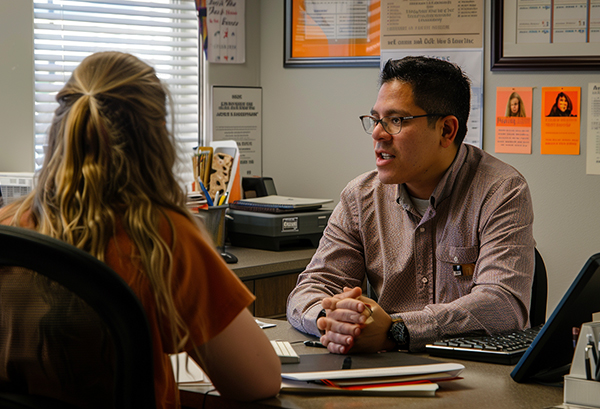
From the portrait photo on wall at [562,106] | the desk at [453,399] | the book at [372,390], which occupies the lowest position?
the desk at [453,399]

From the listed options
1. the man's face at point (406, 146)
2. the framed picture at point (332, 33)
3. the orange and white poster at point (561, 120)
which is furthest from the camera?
the framed picture at point (332, 33)

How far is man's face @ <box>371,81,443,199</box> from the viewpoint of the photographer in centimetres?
178

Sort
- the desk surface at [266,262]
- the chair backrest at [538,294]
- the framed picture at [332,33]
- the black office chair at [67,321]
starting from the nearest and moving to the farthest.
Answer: the black office chair at [67,321], the chair backrest at [538,294], the desk surface at [266,262], the framed picture at [332,33]

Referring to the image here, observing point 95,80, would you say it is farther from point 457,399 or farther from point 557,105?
point 557,105

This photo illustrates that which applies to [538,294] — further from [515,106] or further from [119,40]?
[119,40]

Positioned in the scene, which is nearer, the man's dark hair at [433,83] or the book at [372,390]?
the book at [372,390]

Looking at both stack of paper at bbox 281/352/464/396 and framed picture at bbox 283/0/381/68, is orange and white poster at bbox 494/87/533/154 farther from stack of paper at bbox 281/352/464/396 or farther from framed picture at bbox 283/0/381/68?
stack of paper at bbox 281/352/464/396

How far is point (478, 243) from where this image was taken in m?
1.72

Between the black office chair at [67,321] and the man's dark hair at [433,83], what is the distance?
121cm

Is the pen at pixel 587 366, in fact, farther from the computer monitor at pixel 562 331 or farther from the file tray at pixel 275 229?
the file tray at pixel 275 229

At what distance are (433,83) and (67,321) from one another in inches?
51.2

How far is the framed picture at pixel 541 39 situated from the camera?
93.0 inches

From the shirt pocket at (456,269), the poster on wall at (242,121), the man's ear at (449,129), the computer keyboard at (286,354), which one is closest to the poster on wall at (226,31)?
the poster on wall at (242,121)

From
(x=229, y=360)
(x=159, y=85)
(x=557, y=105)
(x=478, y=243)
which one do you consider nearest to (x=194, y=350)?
(x=229, y=360)
